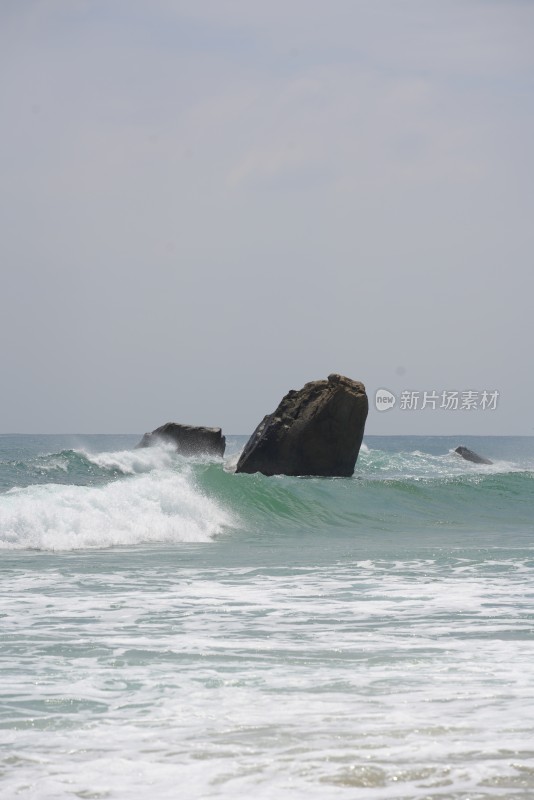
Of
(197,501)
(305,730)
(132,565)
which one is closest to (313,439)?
(197,501)

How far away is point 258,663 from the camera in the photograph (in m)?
6.83

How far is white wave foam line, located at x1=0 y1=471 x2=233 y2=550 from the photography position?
615 inches

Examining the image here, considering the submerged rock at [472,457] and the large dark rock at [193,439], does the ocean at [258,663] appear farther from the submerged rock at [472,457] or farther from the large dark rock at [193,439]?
the submerged rock at [472,457]

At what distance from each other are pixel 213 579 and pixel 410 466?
36.2 metres

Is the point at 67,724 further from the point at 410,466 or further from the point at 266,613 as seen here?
the point at 410,466

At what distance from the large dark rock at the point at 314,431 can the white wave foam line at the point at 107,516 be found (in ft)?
24.9

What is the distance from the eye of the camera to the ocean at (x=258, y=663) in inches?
178

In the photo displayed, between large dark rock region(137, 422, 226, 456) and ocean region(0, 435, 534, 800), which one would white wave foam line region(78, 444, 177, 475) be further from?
ocean region(0, 435, 534, 800)

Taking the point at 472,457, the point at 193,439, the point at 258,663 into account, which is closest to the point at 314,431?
the point at 193,439

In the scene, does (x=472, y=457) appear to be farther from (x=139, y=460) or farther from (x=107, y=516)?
(x=107, y=516)

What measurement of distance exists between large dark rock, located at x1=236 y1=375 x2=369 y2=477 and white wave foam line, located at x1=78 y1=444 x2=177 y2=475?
9.32 m

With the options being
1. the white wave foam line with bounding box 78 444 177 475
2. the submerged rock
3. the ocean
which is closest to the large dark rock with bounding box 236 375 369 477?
the white wave foam line with bounding box 78 444 177 475

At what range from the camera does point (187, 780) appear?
4438mm

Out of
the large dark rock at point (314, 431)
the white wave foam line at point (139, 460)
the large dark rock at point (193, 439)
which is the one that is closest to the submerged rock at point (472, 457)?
the large dark rock at point (193, 439)
